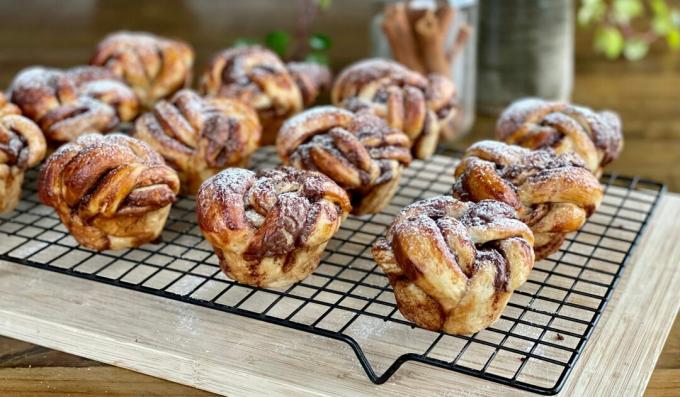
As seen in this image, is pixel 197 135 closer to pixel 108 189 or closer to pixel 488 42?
pixel 108 189

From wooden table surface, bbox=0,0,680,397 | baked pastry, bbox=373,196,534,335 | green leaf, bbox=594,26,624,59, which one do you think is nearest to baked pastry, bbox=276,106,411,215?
baked pastry, bbox=373,196,534,335

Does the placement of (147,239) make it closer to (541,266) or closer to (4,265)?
(4,265)

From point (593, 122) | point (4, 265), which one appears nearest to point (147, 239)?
point (4, 265)

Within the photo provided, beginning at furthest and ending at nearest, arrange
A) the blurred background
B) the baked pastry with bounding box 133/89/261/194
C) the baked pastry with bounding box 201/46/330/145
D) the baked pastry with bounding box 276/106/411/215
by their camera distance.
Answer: the blurred background, the baked pastry with bounding box 201/46/330/145, the baked pastry with bounding box 133/89/261/194, the baked pastry with bounding box 276/106/411/215

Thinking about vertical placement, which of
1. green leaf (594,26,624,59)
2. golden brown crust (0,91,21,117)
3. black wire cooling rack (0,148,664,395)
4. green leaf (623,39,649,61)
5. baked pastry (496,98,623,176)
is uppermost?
golden brown crust (0,91,21,117)

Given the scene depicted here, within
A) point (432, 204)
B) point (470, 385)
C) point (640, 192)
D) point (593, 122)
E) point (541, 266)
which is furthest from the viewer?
point (640, 192)

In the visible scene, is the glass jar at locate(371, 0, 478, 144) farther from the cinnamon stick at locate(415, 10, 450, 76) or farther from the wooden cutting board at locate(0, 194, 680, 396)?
the wooden cutting board at locate(0, 194, 680, 396)
